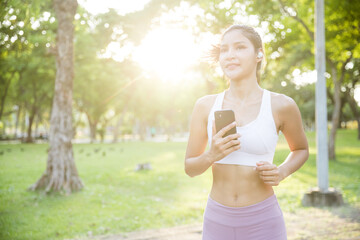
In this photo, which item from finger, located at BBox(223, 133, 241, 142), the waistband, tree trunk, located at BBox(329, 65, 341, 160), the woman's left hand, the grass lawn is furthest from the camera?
tree trunk, located at BBox(329, 65, 341, 160)

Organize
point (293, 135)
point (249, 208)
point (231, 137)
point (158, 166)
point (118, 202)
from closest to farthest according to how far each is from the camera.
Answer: point (231, 137) < point (249, 208) < point (293, 135) < point (118, 202) < point (158, 166)

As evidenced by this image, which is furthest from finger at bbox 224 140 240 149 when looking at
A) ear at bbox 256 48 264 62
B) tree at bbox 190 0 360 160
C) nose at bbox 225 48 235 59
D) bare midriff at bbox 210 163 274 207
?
tree at bbox 190 0 360 160

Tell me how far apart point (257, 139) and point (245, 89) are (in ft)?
1.47

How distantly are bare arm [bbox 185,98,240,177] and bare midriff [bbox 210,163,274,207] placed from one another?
202 mm

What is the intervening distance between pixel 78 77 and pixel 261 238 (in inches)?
1372

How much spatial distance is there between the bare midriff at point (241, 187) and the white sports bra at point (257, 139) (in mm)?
62

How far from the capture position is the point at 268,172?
7.10 feet

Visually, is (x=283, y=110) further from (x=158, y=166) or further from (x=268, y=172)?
(x=158, y=166)

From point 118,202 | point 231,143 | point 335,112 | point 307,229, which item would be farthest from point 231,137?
point 335,112

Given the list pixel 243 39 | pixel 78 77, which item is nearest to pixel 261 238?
pixel 243 39

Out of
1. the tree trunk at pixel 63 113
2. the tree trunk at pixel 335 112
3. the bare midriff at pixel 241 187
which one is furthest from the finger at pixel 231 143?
the tree trunk at pixel 335 112

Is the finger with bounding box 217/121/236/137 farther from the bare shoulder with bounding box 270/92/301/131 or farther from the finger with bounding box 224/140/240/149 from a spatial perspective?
the bare shoulder with bounding box 270/92/301/131

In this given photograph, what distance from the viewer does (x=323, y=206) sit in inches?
322

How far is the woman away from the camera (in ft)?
7.34
